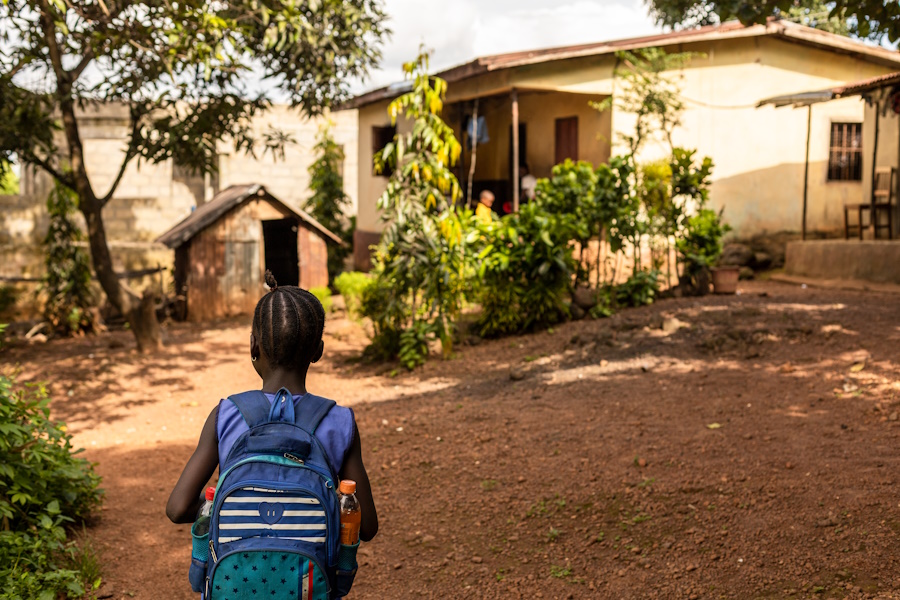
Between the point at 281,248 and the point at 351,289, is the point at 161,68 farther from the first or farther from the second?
the point at 281,248

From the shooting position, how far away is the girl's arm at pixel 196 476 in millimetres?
2115

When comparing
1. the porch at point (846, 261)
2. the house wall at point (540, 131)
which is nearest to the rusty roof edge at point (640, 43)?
the house wall at point (540, 131)

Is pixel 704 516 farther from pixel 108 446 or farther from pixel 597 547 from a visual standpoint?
pixel 108 446

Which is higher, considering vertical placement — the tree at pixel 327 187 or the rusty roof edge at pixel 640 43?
the rusty roof edge at pixel 640 43

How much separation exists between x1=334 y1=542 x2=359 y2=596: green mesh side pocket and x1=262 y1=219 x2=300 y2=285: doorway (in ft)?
48.8

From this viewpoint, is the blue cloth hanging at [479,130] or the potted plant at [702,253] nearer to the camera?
the potted plant at [702,253]

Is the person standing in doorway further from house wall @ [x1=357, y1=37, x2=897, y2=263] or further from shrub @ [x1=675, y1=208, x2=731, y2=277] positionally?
shrub @ [x1=675, y1=208, x2=731, y2=277]

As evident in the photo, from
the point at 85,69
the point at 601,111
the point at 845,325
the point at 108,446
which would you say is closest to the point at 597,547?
the point at 108,446

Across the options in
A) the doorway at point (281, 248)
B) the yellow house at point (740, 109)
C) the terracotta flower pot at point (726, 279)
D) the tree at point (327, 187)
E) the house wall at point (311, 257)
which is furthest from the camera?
the tree at point (327, 187)

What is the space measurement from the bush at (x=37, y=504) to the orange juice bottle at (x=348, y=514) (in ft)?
6.39

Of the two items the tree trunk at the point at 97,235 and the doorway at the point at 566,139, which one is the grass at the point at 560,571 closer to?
the tree trunk at the point at 97,235

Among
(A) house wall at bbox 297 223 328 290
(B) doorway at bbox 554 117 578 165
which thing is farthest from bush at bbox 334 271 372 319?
(B) doorway at bbox 554 117 578 165

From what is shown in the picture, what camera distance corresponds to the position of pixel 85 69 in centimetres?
970

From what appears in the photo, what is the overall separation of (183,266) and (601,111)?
7.44 m
